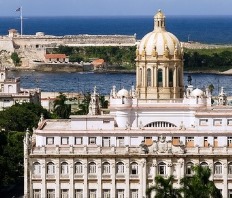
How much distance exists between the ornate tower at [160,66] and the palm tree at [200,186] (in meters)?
14.6

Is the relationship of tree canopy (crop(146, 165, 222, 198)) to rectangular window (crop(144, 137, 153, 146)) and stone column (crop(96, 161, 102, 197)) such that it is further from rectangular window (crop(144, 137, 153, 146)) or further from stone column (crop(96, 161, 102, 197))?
rectangular window (crop(144, 137, 153, 146))

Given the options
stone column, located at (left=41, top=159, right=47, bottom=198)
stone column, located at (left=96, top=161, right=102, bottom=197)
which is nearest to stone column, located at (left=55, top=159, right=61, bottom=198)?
stone column, located at (left=41, top=159, right=47, bottom=198)

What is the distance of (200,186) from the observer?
71250 mm

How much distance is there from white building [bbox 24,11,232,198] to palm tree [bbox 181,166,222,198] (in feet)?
23.1

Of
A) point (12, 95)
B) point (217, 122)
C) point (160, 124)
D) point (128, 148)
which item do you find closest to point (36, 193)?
point (128, 148)

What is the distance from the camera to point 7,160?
93.1m

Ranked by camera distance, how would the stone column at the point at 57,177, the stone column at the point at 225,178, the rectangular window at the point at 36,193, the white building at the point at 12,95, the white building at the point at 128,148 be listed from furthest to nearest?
the white building at the point at 12,95
the rectangular window at the point at 36,193
the stone column at the point at 57,177
the white building at the point at 128,148
the stone column at the point at 225,178

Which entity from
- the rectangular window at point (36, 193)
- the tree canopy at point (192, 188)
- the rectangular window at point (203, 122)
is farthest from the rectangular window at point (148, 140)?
the tree canopy at point (192, 188)

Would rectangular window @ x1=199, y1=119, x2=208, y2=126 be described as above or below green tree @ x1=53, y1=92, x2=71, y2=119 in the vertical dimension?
above

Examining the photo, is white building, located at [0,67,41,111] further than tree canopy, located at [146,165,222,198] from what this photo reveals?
Yes

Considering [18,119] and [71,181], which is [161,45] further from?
[18,119]

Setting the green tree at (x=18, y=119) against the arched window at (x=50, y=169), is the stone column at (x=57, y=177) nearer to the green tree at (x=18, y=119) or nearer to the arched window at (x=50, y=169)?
the arched window at (x=50, y=169)

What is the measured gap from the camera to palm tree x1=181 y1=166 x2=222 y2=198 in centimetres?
7088

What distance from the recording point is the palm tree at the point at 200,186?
70.9 metres
